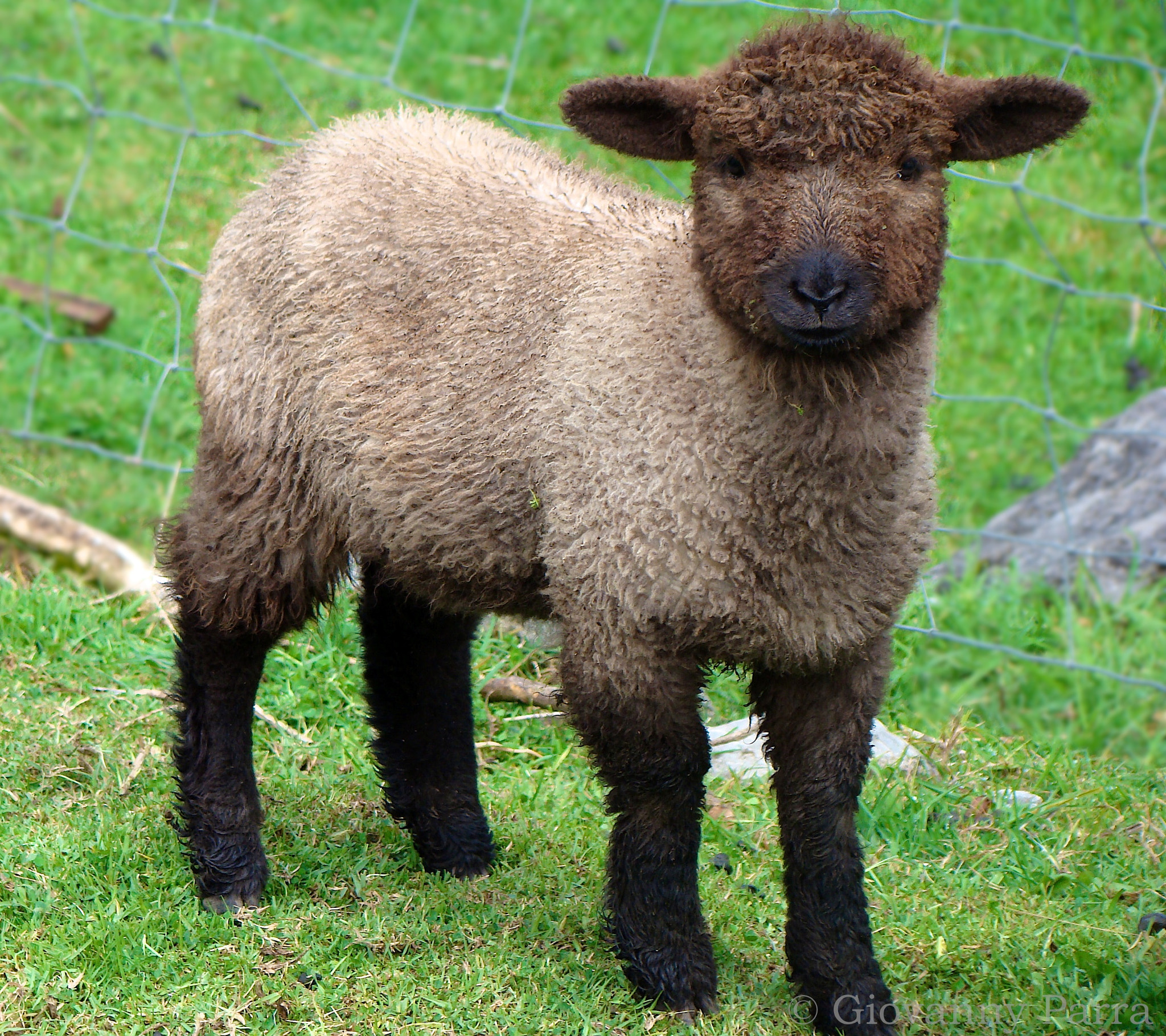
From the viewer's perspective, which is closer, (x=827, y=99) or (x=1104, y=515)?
(x=827, y=99)

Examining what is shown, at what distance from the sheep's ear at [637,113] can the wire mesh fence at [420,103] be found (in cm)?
333

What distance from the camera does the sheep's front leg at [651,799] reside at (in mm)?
3195

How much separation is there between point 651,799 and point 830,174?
1.43m

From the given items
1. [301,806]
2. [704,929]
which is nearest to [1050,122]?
[704,929]

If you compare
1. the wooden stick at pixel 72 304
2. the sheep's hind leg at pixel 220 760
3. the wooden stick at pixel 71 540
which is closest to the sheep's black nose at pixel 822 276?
the sheep's hind leg at pixel 220 760

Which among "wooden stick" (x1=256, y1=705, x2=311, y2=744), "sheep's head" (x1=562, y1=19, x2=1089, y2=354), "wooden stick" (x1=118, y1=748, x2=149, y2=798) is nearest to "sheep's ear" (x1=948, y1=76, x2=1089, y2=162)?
"sheep's head" (x1=562, y1=19, x2=1089, y2=354)

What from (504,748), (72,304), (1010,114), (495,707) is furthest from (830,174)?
(72,304)

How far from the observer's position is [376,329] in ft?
11.5

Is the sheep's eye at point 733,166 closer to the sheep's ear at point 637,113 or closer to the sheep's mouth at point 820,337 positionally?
the sheep's ear at point 637,113

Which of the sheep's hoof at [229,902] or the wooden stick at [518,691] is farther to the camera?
the wooden stick at [518,691]

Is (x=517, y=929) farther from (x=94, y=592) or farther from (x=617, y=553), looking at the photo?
(x=94, y=592)

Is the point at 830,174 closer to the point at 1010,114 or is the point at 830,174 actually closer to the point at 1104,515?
the point at 1010,114

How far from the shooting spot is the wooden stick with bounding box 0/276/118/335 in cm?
745

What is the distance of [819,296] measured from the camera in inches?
106
